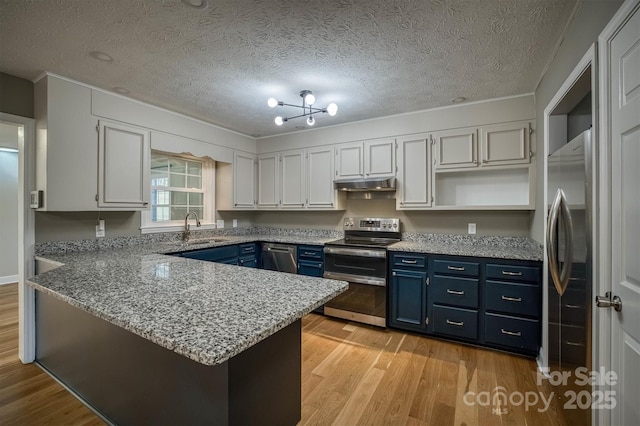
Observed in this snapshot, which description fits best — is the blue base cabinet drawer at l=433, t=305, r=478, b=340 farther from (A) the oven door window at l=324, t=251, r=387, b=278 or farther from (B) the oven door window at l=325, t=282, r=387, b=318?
(A) the oven door window at l=324, t=251, r=387, b=278

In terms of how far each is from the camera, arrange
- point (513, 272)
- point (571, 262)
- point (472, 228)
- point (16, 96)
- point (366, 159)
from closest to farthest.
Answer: point (571, 262) < point (16, 96) < point (513, 272) < point (472, 228) < point (366, 159)

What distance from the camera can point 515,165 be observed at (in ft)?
9.22

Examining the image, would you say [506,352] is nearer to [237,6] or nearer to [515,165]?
[515,165]

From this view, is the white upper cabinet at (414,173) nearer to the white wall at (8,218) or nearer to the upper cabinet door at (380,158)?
the upper cabinet door at (380,158)

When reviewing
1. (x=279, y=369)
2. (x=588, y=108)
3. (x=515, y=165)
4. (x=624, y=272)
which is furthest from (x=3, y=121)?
(x=515, y=165)

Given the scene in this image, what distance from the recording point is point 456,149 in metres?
3.06

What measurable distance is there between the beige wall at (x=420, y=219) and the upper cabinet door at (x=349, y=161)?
433 mm

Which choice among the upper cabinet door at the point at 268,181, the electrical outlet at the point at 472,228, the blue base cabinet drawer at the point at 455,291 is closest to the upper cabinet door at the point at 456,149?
the electrical outlet at the point at 472,228

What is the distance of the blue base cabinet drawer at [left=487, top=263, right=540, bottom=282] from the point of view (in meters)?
2.38

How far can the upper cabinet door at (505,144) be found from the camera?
278 cm

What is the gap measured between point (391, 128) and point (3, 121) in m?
3.60

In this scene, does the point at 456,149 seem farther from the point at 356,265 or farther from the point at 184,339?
the point at 184,339

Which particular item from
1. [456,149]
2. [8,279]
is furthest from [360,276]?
[8,279]

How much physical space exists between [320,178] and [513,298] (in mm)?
2517
